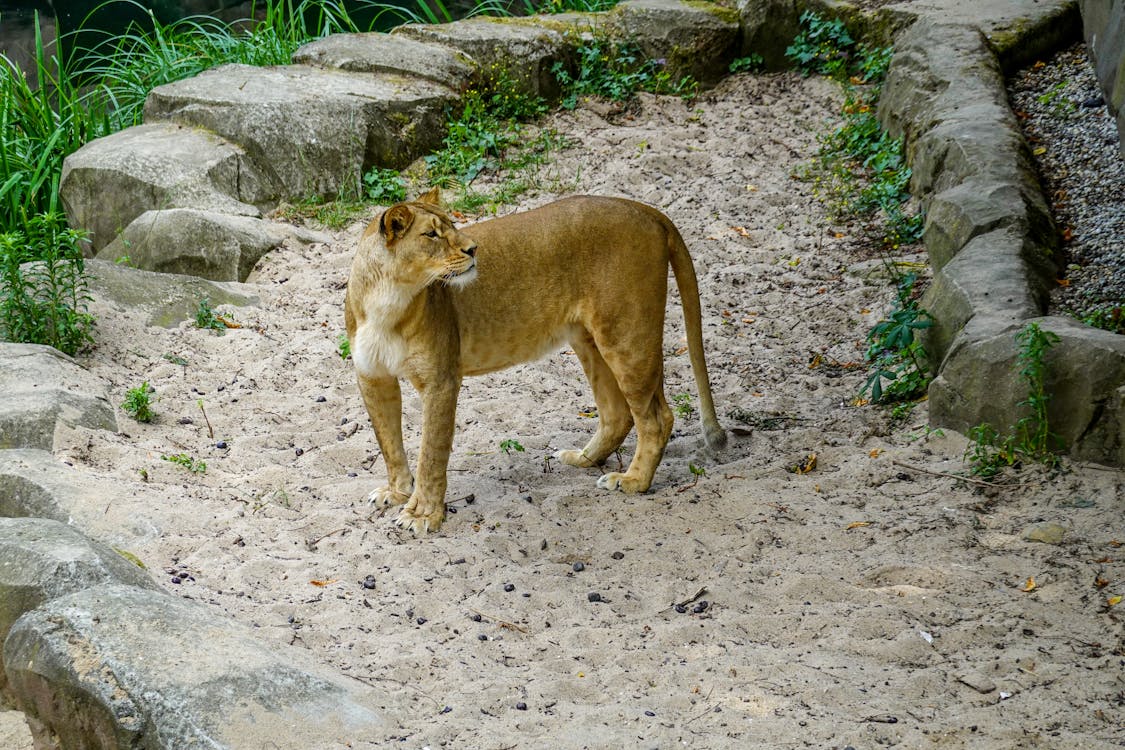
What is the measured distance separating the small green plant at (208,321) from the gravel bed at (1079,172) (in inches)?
183

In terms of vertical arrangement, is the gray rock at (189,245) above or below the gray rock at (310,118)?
below

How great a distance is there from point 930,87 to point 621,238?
3.73 meters

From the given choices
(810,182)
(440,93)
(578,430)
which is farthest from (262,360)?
(810,182)

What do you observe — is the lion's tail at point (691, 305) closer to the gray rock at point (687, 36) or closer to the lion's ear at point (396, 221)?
the lion's ear at point (396, 221)

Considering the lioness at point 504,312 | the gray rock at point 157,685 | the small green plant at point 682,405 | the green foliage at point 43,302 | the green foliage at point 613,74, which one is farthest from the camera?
the green foliage at point 613,74

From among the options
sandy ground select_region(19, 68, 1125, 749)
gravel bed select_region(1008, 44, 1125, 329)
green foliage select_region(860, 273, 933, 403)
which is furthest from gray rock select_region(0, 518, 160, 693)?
gravel bed select_region(1008, 44, 1125, 329)

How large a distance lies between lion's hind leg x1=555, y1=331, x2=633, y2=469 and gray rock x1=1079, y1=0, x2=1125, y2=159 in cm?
247

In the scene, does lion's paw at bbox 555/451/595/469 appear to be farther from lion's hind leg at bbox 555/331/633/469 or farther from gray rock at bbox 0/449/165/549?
gray rock at bbox 0/449/165/549

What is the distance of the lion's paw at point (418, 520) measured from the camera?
507 centimetres

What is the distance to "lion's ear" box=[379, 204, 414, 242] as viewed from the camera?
4.80 meters

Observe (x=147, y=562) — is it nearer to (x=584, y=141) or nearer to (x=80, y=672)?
(x=80, y=672)

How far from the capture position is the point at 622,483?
18.1 feet

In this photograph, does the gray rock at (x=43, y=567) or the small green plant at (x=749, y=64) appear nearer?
the gray rock at (x=43, y=567)

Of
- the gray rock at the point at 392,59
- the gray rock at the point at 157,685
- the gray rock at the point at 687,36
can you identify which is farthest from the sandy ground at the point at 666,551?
the gray rock at the point at 687,36
